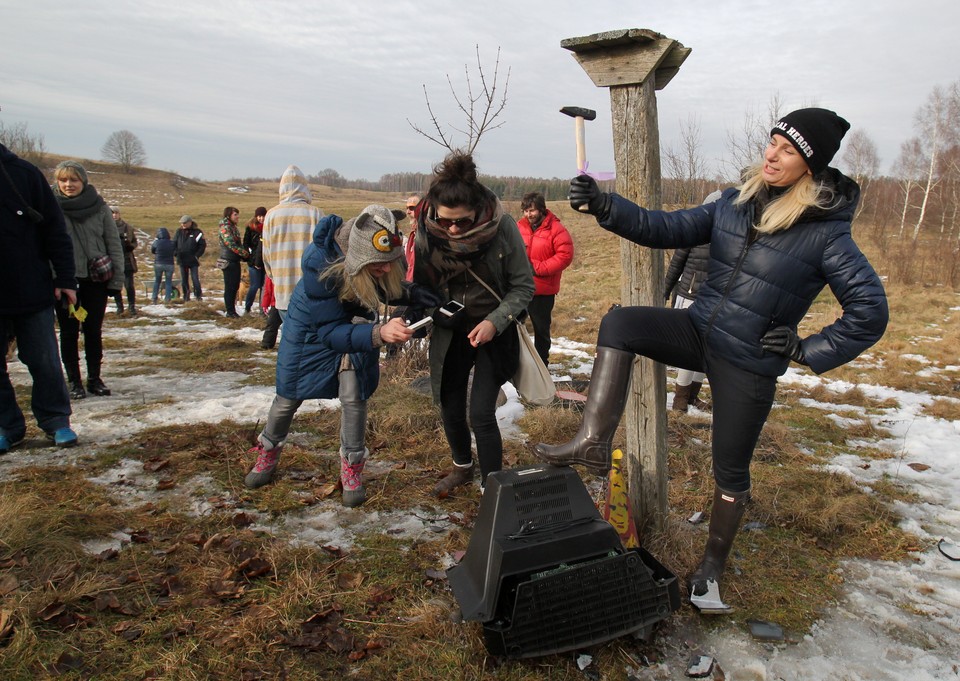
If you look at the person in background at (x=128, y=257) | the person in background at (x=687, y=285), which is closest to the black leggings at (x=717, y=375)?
the person in background at (x=687, y=285)

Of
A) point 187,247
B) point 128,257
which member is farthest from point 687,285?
point 187,247

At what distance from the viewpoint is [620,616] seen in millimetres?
2449

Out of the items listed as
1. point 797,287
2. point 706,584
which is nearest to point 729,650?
point 706,584

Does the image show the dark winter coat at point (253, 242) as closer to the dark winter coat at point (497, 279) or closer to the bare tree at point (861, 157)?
the dark winter coat at point (497, 279)

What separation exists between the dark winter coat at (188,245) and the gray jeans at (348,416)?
36.8 feet

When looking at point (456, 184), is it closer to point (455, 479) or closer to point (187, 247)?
point (455, 479)

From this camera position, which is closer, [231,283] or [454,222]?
[454,222]

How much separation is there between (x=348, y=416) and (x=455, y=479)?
0.87 metres

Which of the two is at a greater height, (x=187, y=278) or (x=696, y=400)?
(x=187, y=278)

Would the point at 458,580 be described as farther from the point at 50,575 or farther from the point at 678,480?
the point at 678,480

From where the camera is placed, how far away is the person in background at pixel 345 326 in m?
3.30

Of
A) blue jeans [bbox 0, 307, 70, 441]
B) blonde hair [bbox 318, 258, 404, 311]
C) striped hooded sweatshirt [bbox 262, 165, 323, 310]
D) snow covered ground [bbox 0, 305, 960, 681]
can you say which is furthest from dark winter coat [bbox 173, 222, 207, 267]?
blonde hair [bbox 318, 258, 404, 311]

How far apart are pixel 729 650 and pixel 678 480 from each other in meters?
1.78

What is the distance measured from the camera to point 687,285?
5.73 metres
